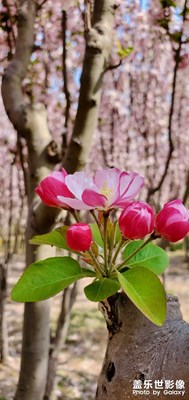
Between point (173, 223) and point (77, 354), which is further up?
point (173, 223)

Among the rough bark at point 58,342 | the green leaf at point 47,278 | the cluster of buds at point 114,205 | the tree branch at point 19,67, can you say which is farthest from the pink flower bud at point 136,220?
the rough bark at point 58,342

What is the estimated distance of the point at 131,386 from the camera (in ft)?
2.71

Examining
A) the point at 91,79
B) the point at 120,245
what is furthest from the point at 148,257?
the point at 91,79

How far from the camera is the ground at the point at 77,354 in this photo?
4918mm

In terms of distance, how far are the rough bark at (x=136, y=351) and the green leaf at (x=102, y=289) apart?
3.4 inches

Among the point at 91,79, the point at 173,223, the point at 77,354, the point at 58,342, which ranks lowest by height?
the point at 77,354

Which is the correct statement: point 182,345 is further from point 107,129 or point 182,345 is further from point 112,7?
point 107,129

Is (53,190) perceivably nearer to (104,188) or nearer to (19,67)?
(104,188)

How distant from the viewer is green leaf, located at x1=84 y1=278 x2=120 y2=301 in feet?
2.59

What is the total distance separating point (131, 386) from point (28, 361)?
169 cm

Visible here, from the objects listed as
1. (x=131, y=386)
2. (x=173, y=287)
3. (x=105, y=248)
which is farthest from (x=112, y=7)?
(x=173, y=287)

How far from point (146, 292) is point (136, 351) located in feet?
0.49

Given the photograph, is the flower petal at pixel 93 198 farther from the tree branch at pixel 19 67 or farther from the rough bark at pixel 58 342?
the rough bark at pixel 58 342

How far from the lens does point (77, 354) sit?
19.9 ft
